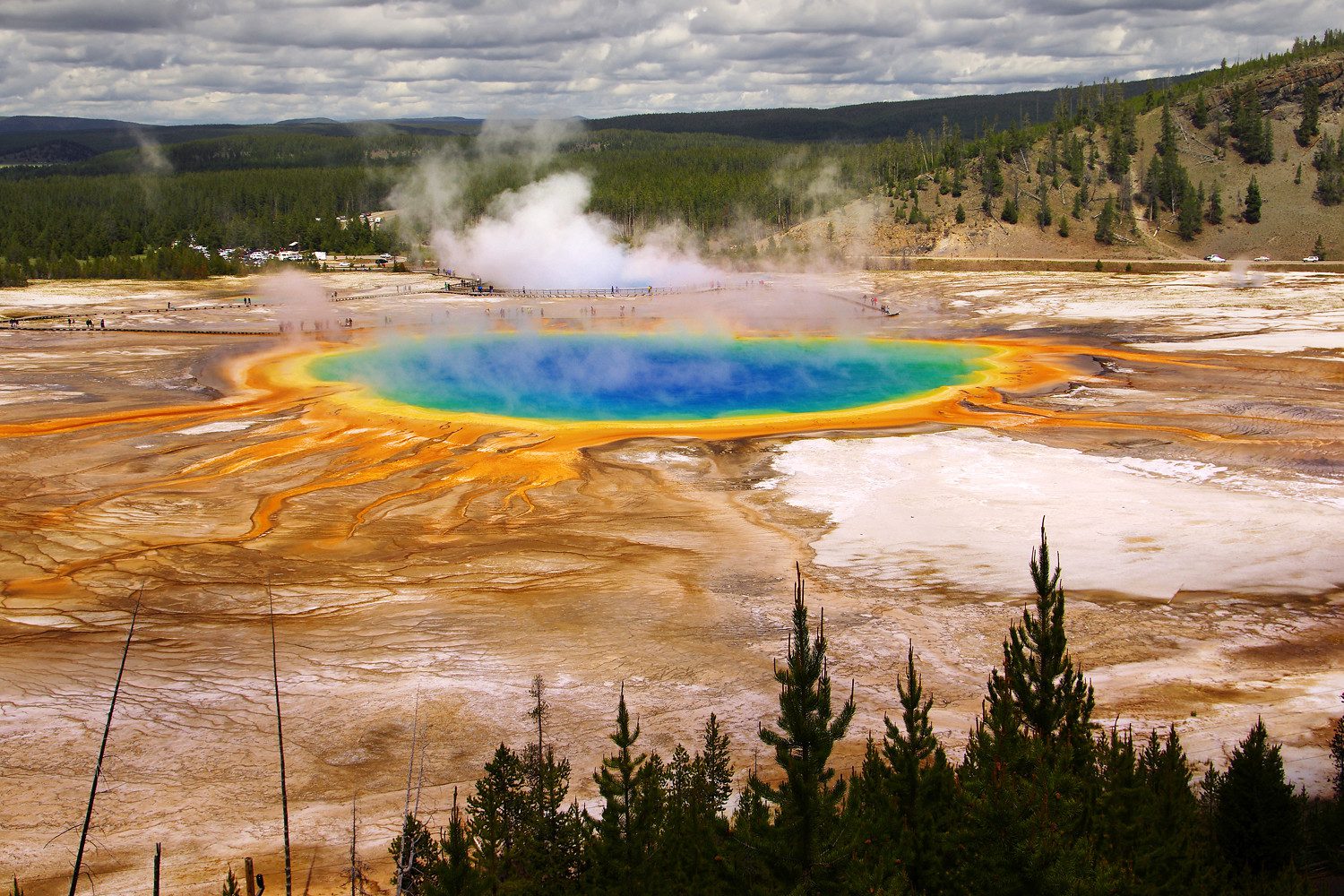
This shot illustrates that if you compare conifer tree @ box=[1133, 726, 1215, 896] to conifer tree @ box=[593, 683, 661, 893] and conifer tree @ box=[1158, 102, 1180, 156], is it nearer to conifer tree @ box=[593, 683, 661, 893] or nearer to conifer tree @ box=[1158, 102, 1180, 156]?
conifer tree @ box=[593, 683, 661, 893]

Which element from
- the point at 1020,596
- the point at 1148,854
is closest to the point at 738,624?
the point at 1020,596

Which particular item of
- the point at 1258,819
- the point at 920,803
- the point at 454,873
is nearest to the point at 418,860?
the point at 454,873

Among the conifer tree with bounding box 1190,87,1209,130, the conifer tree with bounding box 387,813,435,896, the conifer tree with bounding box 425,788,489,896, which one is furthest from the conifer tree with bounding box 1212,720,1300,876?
the conifer tree with bounding box 1190,87,1209,130

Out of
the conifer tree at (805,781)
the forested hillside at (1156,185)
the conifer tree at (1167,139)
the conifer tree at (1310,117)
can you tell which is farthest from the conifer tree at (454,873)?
the conifer tree at (1310,117)

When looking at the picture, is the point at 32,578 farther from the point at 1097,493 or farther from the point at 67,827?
the point at 1097,493

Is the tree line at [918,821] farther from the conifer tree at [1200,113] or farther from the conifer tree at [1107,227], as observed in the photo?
the conifer tree at [1200,113]

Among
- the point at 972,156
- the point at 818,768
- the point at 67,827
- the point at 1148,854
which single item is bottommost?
the point at 67,827

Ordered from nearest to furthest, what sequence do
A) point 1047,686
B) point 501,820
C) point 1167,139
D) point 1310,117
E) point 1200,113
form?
point 501,820, point 1047,686, point 1310,117, point 1167,139, point 1200,113

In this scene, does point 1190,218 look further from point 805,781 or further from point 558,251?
point 805,781
